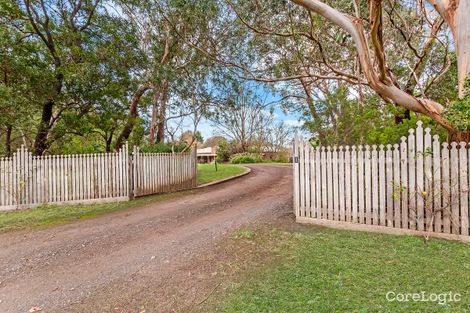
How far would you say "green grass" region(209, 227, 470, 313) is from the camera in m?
2.65

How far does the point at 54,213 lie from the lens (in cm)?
727

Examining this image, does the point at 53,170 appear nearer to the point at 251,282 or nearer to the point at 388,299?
the point at 251,282

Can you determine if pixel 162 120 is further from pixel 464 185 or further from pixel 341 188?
pixel 464 185

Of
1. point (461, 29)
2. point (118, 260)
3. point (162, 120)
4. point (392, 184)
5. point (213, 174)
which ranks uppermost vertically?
point (461, 29)

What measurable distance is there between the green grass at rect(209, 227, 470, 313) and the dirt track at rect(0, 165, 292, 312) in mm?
752

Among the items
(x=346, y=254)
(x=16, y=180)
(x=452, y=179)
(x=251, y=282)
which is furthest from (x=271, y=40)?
(x=16, y=180)

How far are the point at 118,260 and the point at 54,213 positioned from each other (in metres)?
4.67

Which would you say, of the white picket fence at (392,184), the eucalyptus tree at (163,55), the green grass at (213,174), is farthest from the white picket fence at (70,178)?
the white picket fence at (392,184)

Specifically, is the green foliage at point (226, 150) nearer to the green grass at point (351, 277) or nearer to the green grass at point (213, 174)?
the green grass at point (213, 174)

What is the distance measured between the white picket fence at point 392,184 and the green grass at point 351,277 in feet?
1.49

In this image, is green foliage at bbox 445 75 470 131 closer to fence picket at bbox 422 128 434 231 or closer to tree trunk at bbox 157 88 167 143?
fence picket at bbox 422 128 434 231

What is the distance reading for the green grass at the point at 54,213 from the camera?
20.7 ft

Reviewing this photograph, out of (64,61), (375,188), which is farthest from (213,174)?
(375,188)

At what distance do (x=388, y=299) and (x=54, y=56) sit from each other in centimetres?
1323
